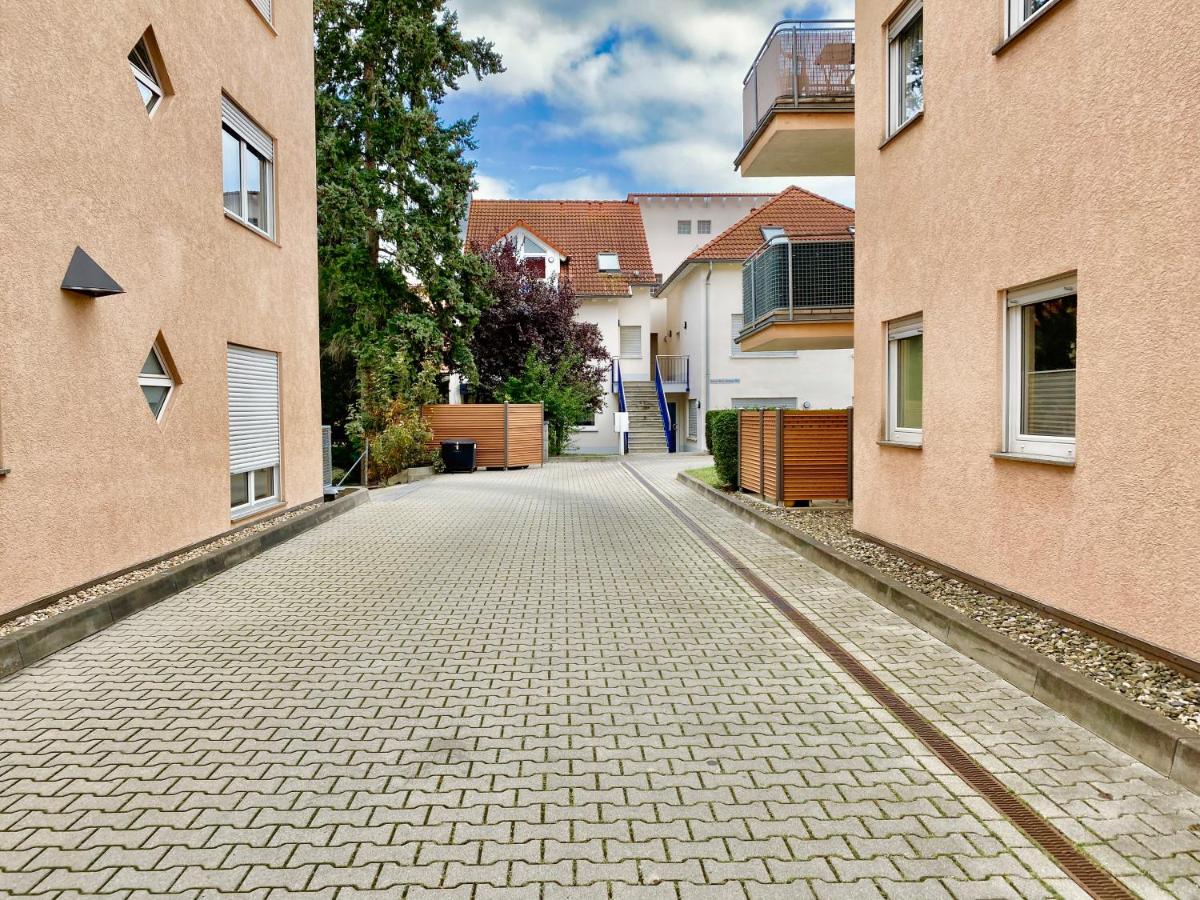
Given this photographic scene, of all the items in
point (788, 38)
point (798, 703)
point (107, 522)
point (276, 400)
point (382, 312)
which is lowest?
point (798, 703)

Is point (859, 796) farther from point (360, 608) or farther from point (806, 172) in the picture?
point (806, 172)

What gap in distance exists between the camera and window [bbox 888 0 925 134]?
8.66 metres

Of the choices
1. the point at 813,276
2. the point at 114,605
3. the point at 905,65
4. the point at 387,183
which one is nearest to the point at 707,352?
the point at 387,183

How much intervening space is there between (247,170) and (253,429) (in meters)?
3.44

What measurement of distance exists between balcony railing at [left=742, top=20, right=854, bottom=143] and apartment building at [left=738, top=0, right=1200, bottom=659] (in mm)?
1551

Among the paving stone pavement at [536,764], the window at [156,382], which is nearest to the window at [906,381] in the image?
the paving stone pavement at [536,764]

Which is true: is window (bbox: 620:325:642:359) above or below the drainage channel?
above

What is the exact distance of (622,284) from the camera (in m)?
35.0

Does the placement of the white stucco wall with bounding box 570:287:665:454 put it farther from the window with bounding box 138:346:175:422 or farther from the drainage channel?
the drainage channel

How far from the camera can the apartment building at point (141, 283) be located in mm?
6164

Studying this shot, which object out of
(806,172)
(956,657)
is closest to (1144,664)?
(956,657)

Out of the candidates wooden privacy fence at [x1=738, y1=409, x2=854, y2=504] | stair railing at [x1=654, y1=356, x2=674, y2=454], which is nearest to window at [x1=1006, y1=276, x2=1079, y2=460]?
wooden privacy fence at [x1=738, y1=409, x2=854, y2=504]

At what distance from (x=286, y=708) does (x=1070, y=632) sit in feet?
15.6

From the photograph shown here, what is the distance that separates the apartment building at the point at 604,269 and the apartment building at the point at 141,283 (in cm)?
1877
